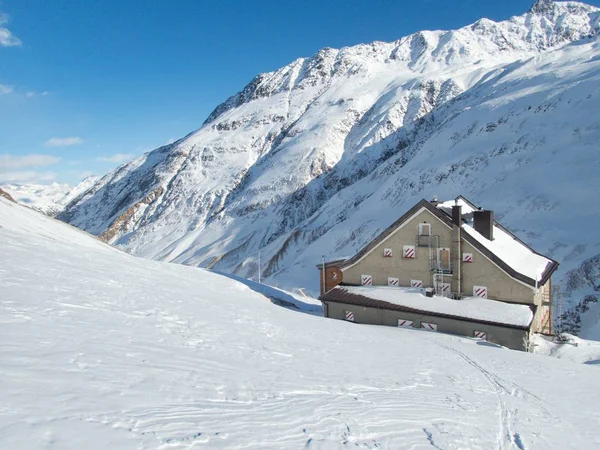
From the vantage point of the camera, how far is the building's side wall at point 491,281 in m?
20.4

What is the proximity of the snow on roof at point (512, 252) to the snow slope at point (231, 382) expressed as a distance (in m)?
8.20

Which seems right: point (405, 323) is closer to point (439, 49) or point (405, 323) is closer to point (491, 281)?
point (491, 281)

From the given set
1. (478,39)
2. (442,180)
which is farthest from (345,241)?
(478,39)

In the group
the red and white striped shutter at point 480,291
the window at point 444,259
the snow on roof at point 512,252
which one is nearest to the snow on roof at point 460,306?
the red and white striped shutter at point 480,291

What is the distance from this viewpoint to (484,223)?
23.0 meters

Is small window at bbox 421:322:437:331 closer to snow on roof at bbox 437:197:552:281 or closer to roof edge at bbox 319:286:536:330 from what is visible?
roof edge at bbox 319:286:536:330

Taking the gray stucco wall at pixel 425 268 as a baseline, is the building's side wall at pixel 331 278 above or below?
below

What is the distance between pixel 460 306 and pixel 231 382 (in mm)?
16401

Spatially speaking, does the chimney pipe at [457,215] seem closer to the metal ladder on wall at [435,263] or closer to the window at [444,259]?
the metal ladder on wall at [435,263]

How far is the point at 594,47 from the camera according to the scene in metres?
81.1

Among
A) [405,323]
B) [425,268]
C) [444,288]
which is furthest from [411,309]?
[425,268]

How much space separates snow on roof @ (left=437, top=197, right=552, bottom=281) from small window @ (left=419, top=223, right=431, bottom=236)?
1.89 m

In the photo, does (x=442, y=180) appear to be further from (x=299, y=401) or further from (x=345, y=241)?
(x=299, y=401)

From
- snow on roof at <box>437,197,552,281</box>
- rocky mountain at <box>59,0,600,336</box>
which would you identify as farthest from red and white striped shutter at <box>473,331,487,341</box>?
rocky mountain at <box>59,0,600,336</box>
